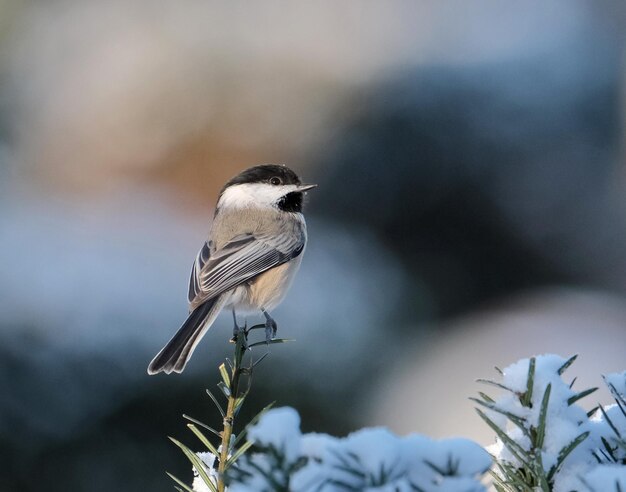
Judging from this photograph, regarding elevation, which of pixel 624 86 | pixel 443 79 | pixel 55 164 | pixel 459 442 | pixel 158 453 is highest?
pixel 624 86

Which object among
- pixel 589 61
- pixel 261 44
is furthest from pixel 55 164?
pixel 589 61

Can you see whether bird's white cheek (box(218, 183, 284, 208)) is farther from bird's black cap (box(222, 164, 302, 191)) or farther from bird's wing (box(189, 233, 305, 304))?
bird's wing (box(189, 233, 305, 304))

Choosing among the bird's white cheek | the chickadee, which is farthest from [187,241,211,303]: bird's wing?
the bird's white cheek

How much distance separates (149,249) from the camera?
8.32 feet

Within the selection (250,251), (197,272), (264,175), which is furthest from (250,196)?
(197,272)

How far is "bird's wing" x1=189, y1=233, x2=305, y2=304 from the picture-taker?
1819mm

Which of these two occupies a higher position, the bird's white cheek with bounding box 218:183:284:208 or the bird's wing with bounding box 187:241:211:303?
the bird's white cheek with bounding box 218:183:284:208

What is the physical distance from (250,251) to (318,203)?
2.94 feet

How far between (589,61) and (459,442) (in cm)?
324

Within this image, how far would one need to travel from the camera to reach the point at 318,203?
9.46 feet

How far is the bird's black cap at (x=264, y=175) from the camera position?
215 centimetres

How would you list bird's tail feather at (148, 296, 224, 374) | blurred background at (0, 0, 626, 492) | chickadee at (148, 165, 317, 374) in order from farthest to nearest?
blurred background at (0, 0, 626, 492) < chickadee at (148, 165, 317, 374) < bird's tail feather at (148, 296, 224, 374)

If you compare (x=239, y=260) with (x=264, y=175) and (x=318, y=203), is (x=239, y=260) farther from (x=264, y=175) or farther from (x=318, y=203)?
(x=318, y=203)

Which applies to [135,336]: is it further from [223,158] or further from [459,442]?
[459,442]
